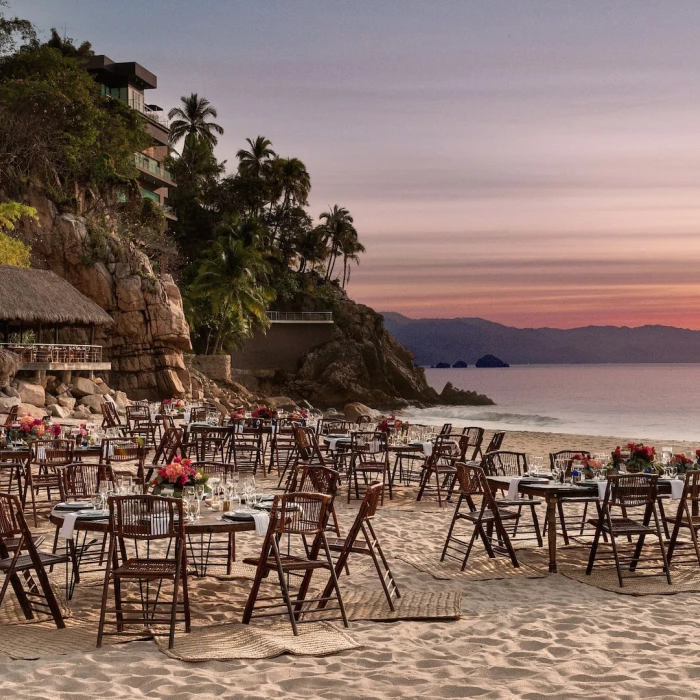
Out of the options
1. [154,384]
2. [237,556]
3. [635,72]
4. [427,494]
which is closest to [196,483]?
[237,556]

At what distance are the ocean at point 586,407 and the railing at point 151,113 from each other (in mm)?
22026

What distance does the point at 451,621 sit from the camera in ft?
20.8

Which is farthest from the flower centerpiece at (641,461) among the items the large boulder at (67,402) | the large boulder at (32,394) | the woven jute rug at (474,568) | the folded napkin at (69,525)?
the large boulder at (67,402)

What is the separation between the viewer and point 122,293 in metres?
33.8

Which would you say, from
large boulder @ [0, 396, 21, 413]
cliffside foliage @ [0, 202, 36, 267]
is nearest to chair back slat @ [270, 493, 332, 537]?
large boulder @ [0, 396, 21, 413]

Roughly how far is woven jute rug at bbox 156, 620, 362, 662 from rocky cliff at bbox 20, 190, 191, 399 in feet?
95.3

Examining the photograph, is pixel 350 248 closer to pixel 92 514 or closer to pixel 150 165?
pixel 150 165

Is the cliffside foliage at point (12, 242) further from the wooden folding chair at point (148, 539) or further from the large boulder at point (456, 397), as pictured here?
the large boulder at point (456, 397)

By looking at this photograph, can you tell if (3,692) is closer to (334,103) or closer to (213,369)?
(334,103)

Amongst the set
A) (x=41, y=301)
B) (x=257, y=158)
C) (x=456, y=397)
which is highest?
(x=257, y=158)

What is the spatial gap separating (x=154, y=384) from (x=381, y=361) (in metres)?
25.9

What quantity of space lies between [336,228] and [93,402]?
37418 millimetres

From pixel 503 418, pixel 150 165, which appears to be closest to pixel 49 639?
pixel 150 165

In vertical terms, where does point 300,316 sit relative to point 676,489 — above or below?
above
